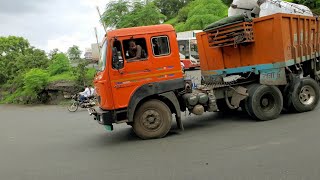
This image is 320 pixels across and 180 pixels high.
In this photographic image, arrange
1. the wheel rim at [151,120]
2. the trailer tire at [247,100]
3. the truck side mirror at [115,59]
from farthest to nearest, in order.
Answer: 1. the trailer tire at [247,100]
2. the wheel rim at [151,120]
3. the truck side mirror at [115,59]

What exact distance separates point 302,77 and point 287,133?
10.3 ft

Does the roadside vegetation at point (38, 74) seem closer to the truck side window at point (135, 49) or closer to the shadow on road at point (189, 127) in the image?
the shadow on road at point (189, 127)

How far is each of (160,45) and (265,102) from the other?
3259mm

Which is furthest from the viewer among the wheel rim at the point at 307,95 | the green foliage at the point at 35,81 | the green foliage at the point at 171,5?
the green foliage at the point at 171,5

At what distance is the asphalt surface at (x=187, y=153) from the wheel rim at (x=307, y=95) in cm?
36

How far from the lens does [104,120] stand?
8.52 metres

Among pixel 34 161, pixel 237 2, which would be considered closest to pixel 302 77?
pixel 237 2

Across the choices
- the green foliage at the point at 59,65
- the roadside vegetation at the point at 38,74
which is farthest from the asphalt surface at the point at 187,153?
the green foliage at the point at 59,65

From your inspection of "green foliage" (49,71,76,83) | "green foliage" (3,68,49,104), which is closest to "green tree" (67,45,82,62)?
"green foliage" (49,71,76,83)

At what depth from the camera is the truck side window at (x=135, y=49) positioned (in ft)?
27.8

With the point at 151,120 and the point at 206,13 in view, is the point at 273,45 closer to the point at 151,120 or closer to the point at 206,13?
the point at 151,120

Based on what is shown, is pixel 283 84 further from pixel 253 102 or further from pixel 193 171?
pixel 193 171

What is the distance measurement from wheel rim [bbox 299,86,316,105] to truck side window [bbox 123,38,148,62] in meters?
4.73

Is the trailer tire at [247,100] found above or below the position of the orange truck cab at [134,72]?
below
